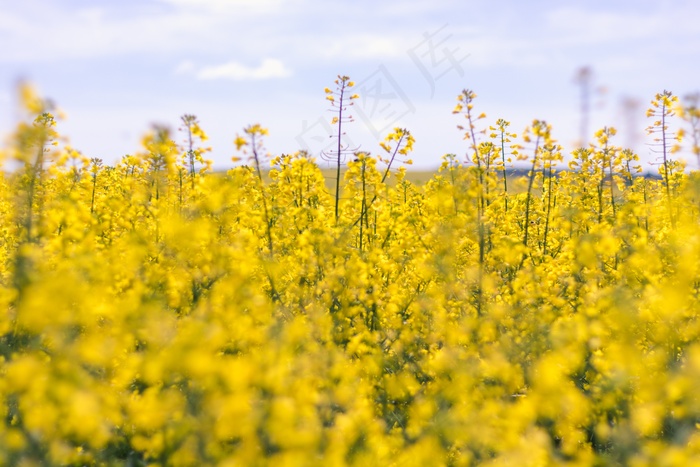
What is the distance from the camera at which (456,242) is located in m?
6.93

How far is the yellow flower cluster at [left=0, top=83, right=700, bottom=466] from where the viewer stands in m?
3.14

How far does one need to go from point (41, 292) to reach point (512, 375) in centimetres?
346

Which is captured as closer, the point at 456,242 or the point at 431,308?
the point at 431,308

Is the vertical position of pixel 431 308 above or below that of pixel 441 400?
above

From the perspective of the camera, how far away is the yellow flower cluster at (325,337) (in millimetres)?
3145

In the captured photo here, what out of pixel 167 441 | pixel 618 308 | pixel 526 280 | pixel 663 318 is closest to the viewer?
pixel 167 441

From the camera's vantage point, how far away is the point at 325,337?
4.43 meters

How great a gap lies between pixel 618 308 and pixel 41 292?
14.4 feet

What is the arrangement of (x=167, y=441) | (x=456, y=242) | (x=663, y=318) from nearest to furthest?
(x=167, y=441) → (x=663, y=318) → (x=456, y=242)

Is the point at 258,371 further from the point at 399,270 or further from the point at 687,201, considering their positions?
the point at 687,201

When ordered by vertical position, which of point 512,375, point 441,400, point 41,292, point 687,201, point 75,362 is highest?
point 687,201

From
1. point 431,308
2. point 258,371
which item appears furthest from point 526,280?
point 258,371

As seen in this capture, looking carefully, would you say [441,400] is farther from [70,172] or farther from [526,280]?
[70,172]

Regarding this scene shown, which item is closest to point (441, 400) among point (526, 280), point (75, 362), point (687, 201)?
point (526, 280)
